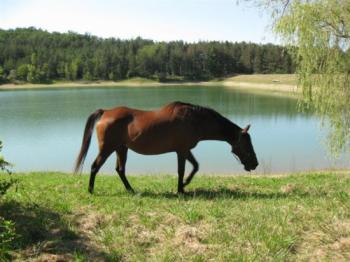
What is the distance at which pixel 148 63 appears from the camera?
132250mm

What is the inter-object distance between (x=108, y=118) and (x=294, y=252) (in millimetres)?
4396

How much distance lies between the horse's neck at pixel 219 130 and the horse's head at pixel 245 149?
12cm

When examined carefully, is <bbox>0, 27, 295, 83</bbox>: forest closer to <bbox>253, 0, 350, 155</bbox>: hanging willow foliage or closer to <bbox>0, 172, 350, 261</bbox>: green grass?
<bbox>253, 0, 350, 155</bbox>: hanging willow foliage

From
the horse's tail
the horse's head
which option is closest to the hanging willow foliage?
the horse's head

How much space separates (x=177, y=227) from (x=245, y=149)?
3.49 metres

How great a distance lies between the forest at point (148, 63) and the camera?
4914 inches

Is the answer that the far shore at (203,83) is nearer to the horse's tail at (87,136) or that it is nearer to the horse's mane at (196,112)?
the horse's mane at (196,112)

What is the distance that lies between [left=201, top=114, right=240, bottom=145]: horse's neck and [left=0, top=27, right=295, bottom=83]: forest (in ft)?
376

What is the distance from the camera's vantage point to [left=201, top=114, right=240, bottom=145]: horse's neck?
8.09 m

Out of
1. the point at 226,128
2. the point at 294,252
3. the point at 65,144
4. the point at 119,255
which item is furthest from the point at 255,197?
the point at 65,144

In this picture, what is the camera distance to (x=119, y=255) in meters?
4.62

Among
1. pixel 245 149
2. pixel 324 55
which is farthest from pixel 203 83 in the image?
pixel 245 149

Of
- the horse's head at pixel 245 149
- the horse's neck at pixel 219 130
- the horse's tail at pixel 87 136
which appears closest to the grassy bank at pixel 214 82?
the horse's head at pixel 245 149

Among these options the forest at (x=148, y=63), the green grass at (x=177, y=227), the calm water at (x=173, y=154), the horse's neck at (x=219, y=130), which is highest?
the forest at (x=148, y=63)
